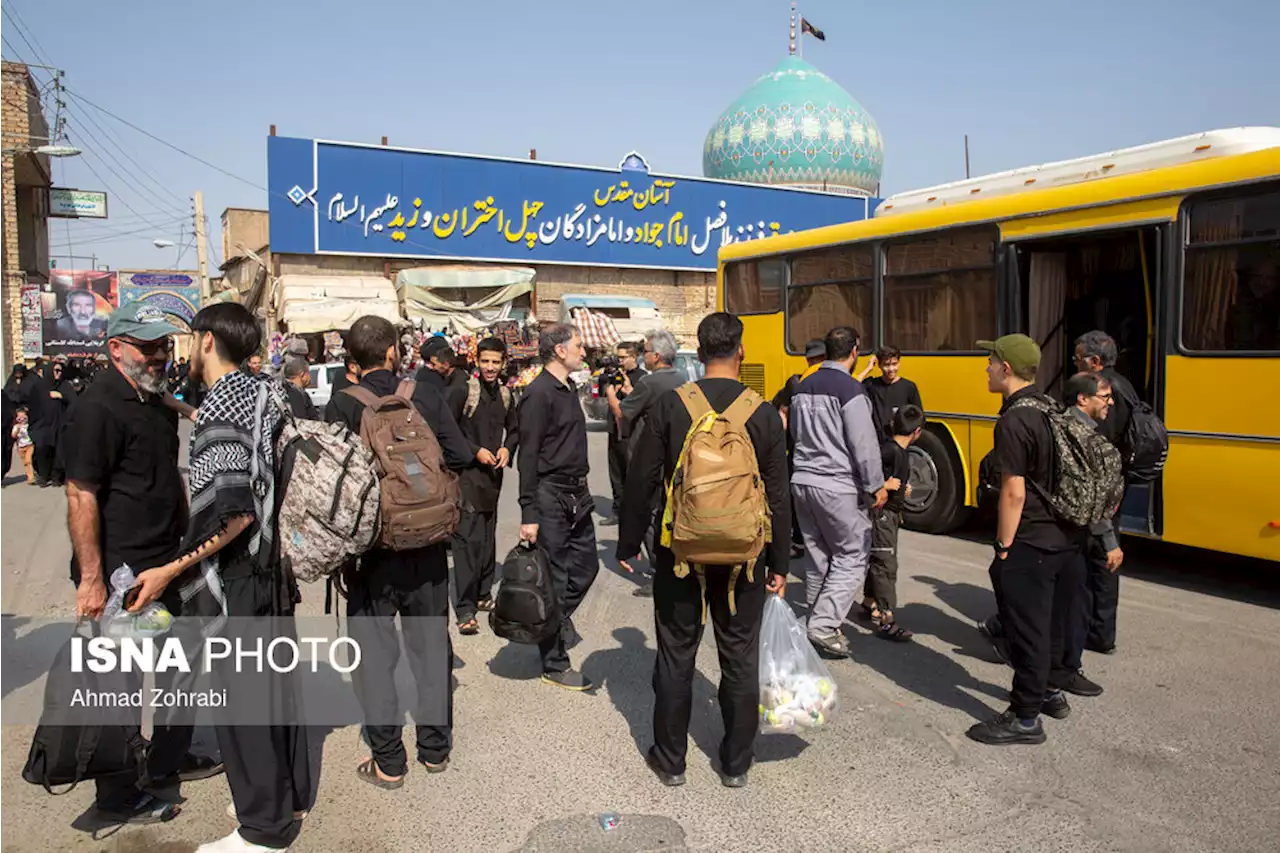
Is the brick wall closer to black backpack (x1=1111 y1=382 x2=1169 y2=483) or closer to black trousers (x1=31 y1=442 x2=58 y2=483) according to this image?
black trousers (x1=31 y1=442 x2=58 y2=483)

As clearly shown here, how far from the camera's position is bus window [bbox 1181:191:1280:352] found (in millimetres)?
6199

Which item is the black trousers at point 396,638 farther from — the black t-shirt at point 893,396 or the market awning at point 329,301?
the market awning at point 329,301

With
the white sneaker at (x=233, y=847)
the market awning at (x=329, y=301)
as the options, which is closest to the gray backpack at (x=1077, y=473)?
the white sneaker at (x=233, y=847)

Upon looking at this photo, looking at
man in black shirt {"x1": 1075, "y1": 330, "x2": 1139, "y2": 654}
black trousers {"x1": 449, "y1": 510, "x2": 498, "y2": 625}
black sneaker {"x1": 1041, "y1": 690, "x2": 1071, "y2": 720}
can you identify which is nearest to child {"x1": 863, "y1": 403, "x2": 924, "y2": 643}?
man in black shirt {"x1": 1075, "y1": 330, "x2": 1139, "y2": 654}

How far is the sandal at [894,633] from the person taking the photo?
5.54 meters

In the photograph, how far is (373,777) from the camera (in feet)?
12.3

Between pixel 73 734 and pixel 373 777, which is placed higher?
pixel 73 734

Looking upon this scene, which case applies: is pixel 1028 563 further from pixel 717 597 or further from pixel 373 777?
pixel 373 777

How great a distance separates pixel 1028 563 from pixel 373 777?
9.30ft

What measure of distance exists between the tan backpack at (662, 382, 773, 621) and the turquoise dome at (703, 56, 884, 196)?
95.8ft

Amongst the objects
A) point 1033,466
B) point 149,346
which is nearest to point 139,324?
point 149,346

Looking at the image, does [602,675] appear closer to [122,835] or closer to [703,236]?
[122,835]

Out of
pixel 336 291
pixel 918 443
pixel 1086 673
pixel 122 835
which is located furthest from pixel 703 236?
pixel 122 835

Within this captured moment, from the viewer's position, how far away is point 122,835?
335 centimetres
